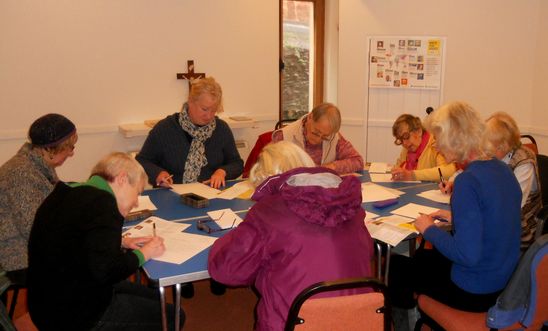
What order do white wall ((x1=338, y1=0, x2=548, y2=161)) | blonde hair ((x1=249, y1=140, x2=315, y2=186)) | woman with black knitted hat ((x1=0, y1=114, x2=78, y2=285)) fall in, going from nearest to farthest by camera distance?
1. blonde hair ((x1=249, y1=140, x2=315, y2=186))
2. woman with black knitted hat ((x1=0, y1=114, x2=78, y2=285))
3. white wall ((x1=338, y1=0, x2=548, y2=161))

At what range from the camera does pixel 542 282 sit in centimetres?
174

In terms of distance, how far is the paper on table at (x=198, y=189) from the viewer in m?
2.93

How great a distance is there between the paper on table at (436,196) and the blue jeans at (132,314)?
5.21ft

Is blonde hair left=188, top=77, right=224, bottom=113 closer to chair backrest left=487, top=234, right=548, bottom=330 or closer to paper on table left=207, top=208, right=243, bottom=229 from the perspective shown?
paper on table left=207, top=208, right=243, bottom=229

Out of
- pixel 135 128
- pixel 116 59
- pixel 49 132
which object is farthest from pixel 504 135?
pixel 116 59

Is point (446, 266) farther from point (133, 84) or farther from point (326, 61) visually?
point (326, 61)

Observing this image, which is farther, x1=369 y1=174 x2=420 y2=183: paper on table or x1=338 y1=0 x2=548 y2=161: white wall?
x1=338 y1=0 x2=548 y2=161: white wall

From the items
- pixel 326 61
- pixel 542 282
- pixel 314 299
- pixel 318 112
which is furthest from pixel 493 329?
pixel 326 61

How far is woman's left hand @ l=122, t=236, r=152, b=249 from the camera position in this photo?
6.87 feet

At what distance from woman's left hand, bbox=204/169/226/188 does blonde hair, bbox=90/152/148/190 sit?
1.17 meters

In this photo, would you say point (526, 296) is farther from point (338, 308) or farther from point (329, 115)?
point (329, 115)

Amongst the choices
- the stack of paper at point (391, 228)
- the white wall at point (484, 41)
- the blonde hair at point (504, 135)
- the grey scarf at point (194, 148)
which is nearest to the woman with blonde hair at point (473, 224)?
the stack of paper at point (391, 228)

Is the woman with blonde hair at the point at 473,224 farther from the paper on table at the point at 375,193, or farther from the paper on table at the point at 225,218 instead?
the paper on table at the point at 225,218

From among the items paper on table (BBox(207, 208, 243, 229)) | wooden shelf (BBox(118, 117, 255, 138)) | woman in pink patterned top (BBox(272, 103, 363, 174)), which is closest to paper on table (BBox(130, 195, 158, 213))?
paper on table (BBox(207, 208, 243, 229))
